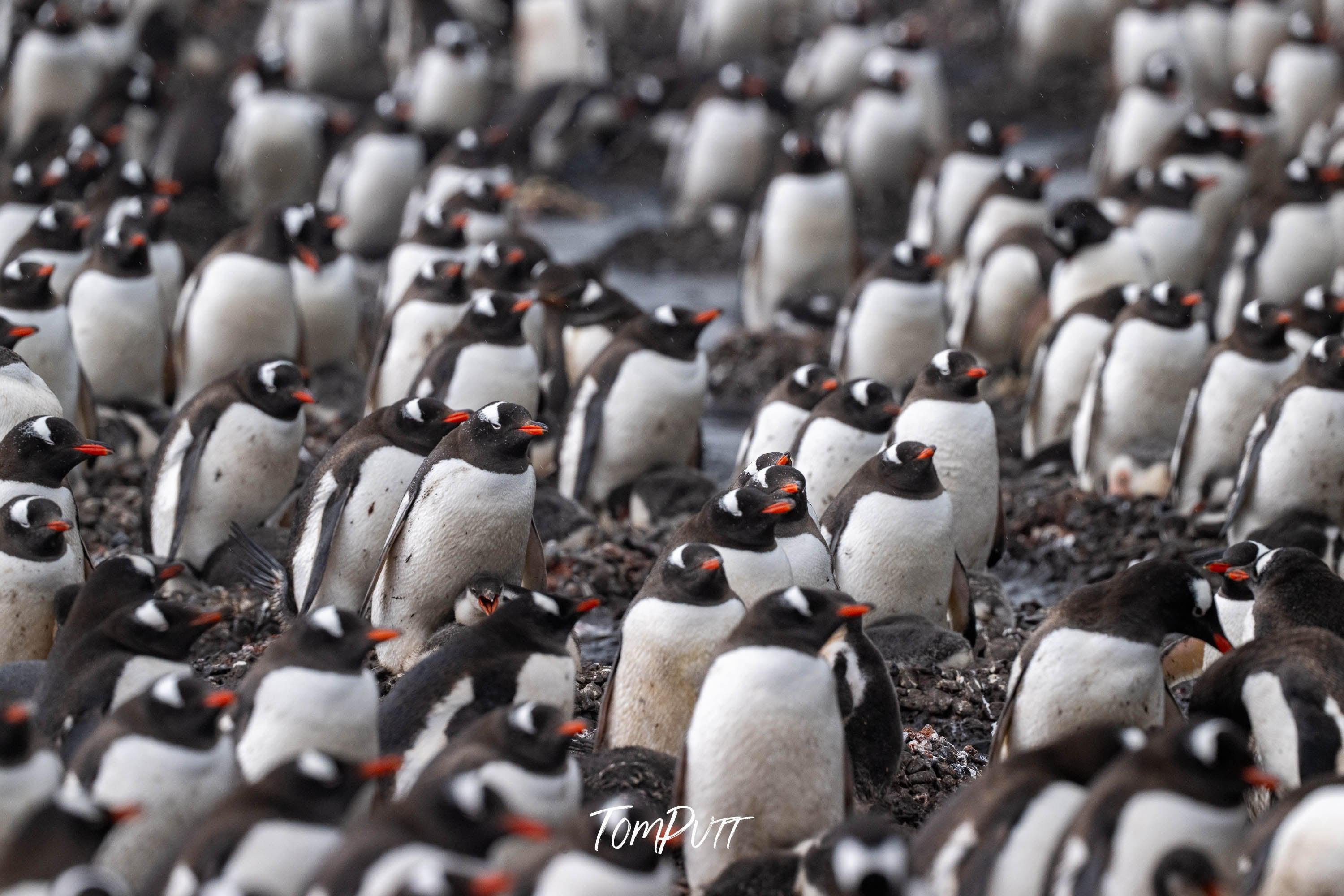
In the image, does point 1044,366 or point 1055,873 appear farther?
point 1044,366

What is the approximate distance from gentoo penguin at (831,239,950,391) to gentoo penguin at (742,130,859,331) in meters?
2.02

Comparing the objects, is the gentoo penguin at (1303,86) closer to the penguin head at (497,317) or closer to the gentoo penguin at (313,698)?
the penguin head at (497,317)

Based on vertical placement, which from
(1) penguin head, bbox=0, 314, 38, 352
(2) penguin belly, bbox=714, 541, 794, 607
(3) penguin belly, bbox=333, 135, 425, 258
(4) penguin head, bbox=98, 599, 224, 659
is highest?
(1) penguin head, bbox=0, 314, 38, 352

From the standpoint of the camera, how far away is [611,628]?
771 centimetres

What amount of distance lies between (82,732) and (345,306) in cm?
574

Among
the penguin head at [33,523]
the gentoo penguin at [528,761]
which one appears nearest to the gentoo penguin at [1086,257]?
the penguin head at [33,523]

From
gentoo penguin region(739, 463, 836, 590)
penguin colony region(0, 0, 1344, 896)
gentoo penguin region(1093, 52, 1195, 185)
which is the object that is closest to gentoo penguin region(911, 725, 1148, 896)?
penguin colony region(0, 0, 1344, 896)

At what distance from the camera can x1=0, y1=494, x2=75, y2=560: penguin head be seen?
246 inches

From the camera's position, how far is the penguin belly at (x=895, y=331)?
33.7ft

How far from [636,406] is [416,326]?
1505 millimetres

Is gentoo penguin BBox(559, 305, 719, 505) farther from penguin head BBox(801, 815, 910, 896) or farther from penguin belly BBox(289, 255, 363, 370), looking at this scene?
penguin head BBox(801, 815, 910, 896)

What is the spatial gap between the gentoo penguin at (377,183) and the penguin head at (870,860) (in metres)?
10.7

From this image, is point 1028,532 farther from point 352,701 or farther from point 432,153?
point 432,153

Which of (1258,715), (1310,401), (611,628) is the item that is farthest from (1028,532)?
(1258,715)
